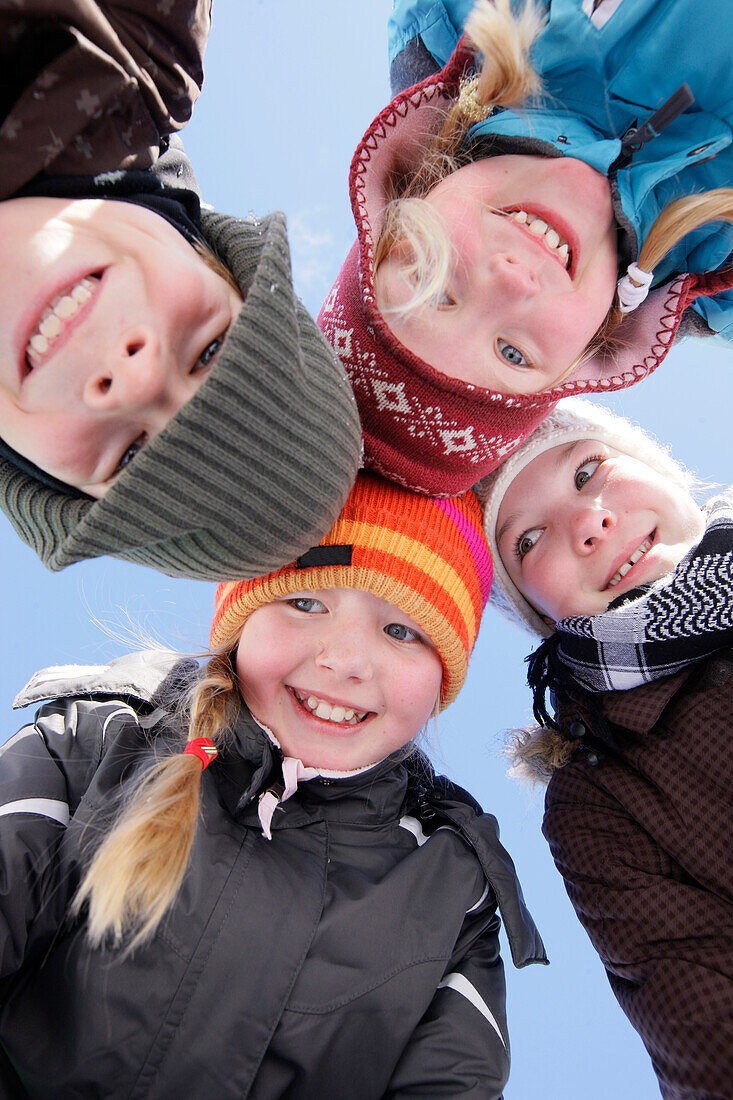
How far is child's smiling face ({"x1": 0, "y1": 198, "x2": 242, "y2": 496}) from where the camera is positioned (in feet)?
3.07

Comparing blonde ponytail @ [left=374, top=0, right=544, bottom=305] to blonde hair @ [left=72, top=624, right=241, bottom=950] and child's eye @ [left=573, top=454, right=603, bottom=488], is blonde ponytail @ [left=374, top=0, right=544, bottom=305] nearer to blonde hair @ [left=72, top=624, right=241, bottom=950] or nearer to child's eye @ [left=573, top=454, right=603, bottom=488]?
child's eye @ [left=573, top=454, right=603, bottom=488]

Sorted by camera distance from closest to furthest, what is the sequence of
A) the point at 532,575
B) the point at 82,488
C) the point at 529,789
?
the point at 82,488 → the point at 532,575 → the point at 529,789

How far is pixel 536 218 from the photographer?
54.7 inches

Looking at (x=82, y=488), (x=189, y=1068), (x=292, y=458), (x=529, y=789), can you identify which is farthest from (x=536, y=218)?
(x=189, y=1068)

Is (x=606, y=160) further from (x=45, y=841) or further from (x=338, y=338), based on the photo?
(x=45, y=841)

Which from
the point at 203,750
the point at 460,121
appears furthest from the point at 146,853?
the point at 460,121

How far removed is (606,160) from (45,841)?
1689 mm

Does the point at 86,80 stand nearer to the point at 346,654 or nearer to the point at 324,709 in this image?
the point at 346,654

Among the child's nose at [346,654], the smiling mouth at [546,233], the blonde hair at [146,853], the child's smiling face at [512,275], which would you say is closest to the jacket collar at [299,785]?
the blonde hair at [146,853]

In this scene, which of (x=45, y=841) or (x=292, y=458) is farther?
(x=45, y=841)

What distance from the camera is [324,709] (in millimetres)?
1475

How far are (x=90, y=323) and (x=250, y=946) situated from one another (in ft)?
3.60

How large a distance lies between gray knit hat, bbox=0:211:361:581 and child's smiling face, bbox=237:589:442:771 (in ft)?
0.90

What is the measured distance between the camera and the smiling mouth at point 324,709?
147 centimetres
